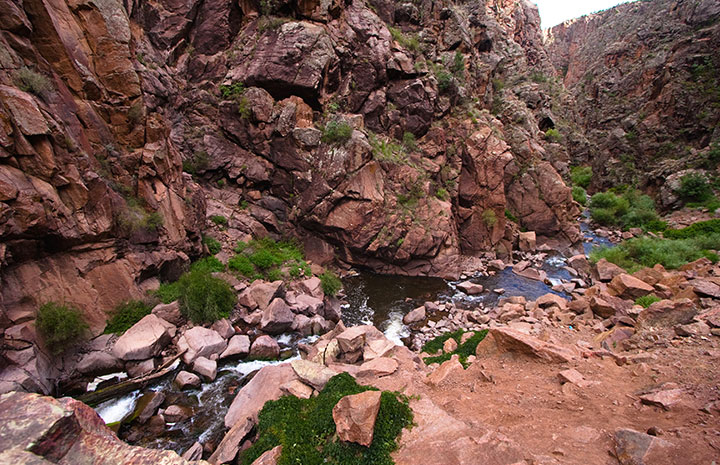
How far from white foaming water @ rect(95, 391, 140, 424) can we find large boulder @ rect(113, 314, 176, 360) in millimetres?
1264

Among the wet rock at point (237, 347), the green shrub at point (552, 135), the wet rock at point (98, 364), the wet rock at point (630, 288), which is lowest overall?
the wet rock at point (630, 288)

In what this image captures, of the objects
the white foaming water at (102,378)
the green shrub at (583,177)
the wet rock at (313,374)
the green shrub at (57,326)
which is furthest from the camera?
the green shrub at (583,177)

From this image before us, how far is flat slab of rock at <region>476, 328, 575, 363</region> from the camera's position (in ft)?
23.0

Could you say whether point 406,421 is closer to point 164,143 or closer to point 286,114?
point 164,143

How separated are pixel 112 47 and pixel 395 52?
19.2 meters

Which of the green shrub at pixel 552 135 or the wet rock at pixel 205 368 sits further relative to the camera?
the green shrub at pixel 552 135

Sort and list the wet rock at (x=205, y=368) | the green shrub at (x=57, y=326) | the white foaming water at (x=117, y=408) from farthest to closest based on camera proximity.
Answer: the wet rock at (x=205, y=368) < the green shrub at (x=57, y=326) < the white foaming water at (x=117, y=408)

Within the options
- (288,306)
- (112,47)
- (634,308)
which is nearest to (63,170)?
(112,47)

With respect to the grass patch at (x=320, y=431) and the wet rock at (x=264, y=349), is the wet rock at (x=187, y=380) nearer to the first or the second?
the wet rock at (x=264, y=349)

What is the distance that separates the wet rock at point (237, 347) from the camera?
9987 millimetres

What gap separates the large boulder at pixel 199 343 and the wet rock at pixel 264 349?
105 centimetres

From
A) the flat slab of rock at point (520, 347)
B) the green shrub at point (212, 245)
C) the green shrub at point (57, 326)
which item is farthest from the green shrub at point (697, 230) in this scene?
the green shrub at point (57, 326)

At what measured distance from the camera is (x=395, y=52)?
936 inches

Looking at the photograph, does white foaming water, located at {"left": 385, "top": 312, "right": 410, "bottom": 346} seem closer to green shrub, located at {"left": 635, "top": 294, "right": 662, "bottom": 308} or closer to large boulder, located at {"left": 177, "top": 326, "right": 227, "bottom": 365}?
large boulder, located at {"left": 177, "top": 326, "right": 227, "bottom": 365}
